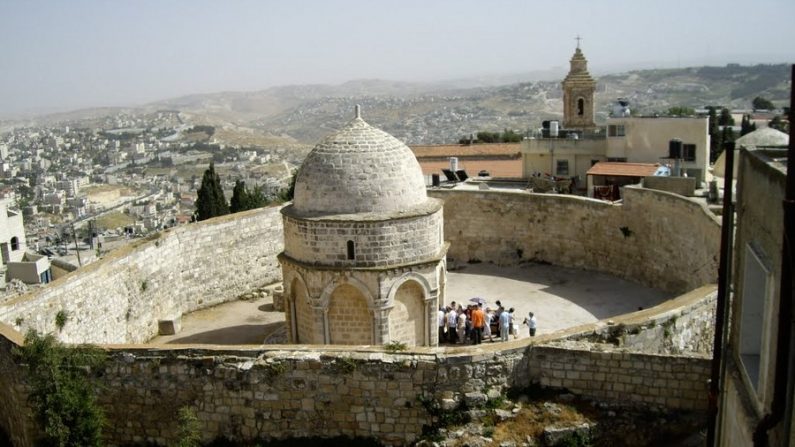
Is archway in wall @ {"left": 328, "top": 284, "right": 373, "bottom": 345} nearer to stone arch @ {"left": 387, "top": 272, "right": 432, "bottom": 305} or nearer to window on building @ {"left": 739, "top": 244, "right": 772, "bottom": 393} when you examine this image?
stone arch @ {"left": 387, "top": 272, "right": 432, "bottom": 305}

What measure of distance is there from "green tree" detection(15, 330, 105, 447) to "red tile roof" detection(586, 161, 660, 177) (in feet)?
67.0

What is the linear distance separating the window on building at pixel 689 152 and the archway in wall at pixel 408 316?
16771 millimetres

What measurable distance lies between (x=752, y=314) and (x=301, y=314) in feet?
37.6

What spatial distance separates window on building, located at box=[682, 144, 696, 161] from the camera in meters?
29.2

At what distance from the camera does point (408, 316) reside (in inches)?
666

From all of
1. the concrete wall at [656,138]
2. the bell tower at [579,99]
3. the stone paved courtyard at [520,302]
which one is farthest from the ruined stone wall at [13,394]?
the bell tower at [579,99]

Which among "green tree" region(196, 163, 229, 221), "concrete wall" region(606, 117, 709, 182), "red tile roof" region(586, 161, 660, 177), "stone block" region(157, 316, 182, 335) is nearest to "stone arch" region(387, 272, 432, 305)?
"stone block" region(157, 316, 182, 335)

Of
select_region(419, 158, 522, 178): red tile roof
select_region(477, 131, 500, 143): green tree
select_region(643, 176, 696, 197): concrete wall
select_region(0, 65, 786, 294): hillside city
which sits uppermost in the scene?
select_region(643, 176, 696, 197): concrete wall

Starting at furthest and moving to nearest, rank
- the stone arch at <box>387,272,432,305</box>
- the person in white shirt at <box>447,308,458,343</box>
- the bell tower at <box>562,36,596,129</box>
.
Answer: the bell tower at <box>562,36,596,129</box>, the person in white shirt at <box>447,308,458,343</box>, the stone arch at <box>387,272,432,305</box>

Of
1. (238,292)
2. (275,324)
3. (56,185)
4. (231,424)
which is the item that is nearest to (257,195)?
(238,292)

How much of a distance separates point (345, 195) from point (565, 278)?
9960 millimetres

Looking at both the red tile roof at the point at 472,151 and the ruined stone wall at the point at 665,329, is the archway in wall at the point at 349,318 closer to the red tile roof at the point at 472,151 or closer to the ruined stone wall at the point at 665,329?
the ruined stone wall at the point at 665,329

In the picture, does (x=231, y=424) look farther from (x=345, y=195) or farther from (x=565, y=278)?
(x=565, y=278)

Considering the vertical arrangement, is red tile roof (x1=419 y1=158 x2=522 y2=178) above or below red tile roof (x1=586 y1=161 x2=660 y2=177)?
below
